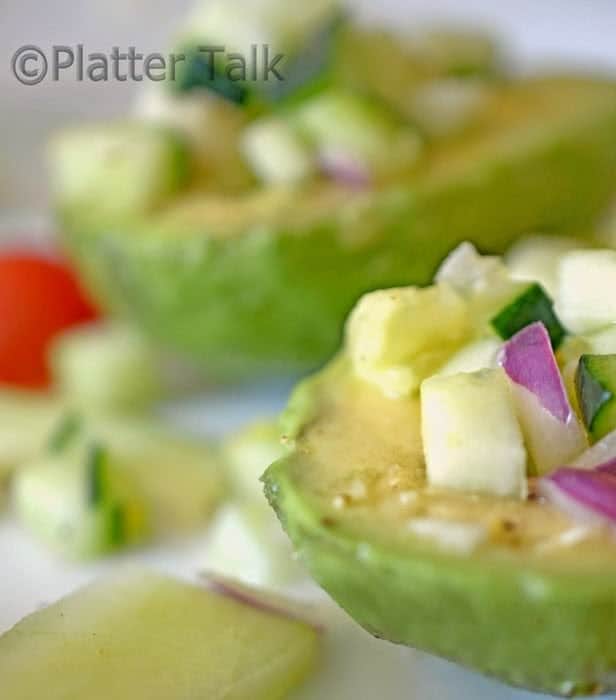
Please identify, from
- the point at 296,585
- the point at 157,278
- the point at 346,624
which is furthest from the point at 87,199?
the point at 346,624

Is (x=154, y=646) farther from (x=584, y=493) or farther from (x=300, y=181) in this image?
(x=300, y=181)

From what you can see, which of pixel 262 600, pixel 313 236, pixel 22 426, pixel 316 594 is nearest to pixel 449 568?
pixel 262 600

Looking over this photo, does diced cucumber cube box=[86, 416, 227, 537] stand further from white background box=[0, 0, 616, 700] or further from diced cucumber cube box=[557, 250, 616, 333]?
diced cucumber cube box=[557, 250, 616, 333]

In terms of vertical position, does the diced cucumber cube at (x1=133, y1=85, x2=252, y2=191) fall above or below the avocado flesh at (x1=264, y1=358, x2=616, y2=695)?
above

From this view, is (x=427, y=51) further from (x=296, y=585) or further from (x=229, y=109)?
(x=296, y=585)

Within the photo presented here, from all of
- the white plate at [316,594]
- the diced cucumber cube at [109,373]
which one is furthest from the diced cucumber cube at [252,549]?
the diced cucumber cube at [109,373]

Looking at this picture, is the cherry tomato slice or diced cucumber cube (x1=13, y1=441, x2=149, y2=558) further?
the cherry tomato slice

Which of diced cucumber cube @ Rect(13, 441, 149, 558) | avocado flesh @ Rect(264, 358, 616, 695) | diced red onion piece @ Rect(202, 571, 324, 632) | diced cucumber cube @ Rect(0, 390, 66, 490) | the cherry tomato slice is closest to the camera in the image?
avocado flesh @ Rect(264, 358, 616, 695)

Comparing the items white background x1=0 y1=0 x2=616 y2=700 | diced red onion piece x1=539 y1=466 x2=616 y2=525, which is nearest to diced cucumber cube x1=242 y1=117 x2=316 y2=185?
white background x1=0 y1=0 x2=616 y2=700
